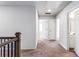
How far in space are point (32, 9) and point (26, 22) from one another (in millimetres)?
704

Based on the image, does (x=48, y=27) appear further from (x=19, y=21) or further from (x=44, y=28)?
(x=19, y=21)

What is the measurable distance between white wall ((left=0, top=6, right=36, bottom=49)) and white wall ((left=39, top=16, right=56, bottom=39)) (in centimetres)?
482

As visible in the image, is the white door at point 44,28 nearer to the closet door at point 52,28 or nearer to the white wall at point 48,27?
the white wall at point 48,27

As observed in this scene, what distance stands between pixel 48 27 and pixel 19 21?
18.4ft

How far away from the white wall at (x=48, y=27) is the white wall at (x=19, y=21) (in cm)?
482

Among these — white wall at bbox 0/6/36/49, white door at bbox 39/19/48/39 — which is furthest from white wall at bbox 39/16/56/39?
white wall at bbox 0/6/36/49

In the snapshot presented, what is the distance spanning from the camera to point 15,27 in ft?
21.7

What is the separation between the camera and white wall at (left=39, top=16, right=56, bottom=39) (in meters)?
11.4

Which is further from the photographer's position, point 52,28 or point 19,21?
point 52,28

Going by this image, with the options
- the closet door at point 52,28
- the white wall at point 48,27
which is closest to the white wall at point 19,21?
the white wall at point 48,27

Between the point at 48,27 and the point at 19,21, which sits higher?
the point at 19,21

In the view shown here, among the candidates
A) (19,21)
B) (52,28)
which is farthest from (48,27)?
(19,21)

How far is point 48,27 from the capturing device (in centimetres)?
1190

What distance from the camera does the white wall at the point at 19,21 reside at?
6513 millimetres
